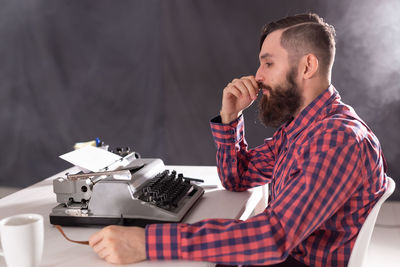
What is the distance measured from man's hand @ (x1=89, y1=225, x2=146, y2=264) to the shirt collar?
0.62 meters

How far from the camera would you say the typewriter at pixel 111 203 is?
120cm

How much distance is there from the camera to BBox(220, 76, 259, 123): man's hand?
5.17 feet

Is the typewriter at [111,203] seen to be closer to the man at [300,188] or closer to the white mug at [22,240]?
the man at [300,188]

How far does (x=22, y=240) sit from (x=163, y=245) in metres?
0.32

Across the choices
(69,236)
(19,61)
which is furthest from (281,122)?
(19,61)

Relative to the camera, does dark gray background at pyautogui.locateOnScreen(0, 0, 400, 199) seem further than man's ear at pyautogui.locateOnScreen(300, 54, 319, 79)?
Yes

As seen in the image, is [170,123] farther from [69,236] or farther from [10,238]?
[10,238]

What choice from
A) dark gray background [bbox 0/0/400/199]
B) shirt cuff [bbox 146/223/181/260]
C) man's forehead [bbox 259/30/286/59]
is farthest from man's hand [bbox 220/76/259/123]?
dark gray background [bbox 0/0/400/199]

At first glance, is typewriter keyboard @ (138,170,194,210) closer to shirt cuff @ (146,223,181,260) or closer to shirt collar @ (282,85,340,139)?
shirt cuff @ (146,223,181,260)

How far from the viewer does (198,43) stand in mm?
3377

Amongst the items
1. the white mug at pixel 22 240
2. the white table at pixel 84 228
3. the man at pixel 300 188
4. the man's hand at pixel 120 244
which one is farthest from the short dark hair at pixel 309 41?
the white mug at pixel 22 240

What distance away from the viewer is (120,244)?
3.28 feet

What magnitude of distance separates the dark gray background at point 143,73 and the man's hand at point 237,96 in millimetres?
1746

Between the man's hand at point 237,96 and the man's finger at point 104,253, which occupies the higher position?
the man's hand at point 237,96
